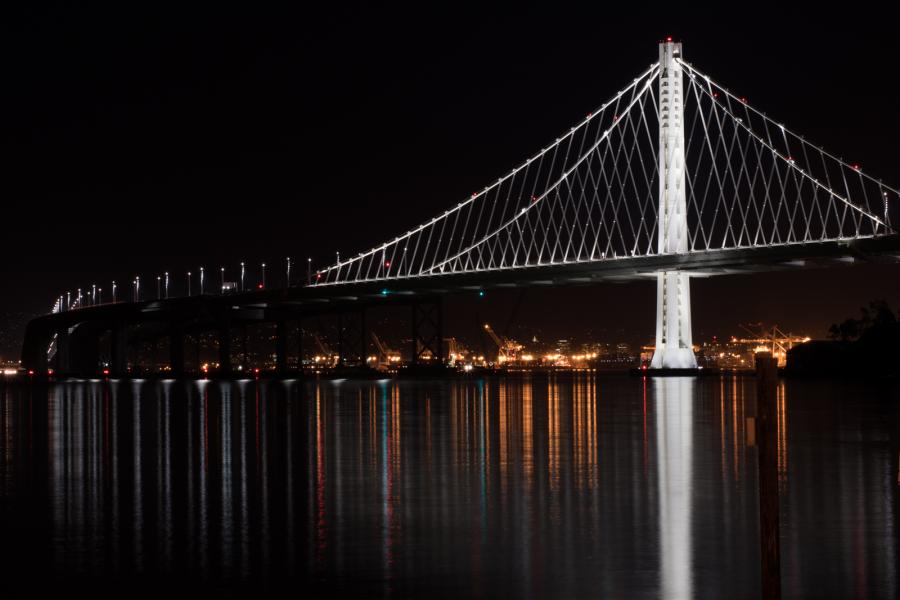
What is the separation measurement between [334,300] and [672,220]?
27.3 metres

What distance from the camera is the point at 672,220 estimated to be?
75500 millimetres

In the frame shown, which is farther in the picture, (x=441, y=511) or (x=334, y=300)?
(x=334, y=300)

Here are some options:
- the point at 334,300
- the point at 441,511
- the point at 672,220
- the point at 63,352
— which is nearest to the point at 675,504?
the point at 441,511

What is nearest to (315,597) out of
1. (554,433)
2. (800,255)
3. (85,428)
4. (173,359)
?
(554,433)

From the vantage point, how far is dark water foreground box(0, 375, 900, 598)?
11.4 metres

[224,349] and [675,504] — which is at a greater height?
[224,349]

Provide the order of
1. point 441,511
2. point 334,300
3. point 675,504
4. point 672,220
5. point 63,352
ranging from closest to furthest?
1. point 441,511
2. point 675,504
3. point 672,220
4. point 334,300
5. point 63,352

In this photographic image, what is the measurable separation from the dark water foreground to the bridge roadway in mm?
37641

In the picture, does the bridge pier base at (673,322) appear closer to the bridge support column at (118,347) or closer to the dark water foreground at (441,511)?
the bridge support column at (118,347)

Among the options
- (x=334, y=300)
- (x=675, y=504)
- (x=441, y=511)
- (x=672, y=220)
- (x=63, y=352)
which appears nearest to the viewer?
(x=441, y=511)

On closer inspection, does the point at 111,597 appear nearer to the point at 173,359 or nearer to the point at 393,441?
the point at 393,441

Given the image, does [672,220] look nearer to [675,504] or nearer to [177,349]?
[177,349]

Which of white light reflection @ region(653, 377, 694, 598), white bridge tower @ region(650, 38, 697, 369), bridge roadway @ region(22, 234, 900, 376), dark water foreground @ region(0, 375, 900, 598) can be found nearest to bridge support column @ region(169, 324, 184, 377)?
bridge roadway @ region(22, 234, 900, 376)

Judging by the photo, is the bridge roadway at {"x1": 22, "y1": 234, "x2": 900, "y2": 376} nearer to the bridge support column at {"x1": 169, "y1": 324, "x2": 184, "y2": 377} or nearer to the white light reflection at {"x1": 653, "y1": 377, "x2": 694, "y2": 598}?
the bridge support column at {"x1": 169, "y1": 324, "x2": 184, "y2": 377}
